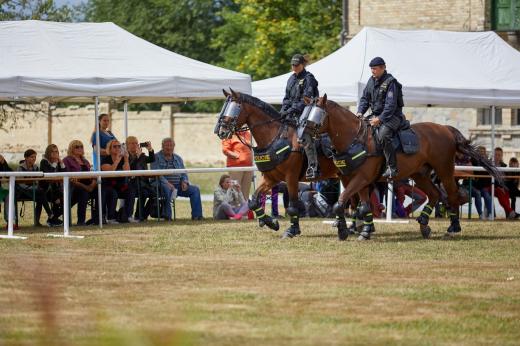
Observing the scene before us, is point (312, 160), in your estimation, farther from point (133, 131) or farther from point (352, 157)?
point (133, 131)

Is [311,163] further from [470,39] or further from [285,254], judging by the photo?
[470,39]

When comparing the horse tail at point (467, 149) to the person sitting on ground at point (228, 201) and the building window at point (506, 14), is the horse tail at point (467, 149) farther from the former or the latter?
the building window at point (506, 14)

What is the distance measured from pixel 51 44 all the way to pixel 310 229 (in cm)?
494

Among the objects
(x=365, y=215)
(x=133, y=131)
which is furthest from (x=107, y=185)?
(x=133, y=131)

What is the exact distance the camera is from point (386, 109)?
1555cm

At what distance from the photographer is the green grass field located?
304 inches

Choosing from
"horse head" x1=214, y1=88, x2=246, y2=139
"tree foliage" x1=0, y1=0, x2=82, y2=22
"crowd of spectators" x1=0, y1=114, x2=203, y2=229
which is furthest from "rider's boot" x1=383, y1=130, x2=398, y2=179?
"tree foliage" x1=0, y1=0, x2=82, y2=22

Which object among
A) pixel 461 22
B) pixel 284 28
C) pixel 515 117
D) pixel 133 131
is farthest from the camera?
pixel 133 131

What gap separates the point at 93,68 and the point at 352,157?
466cm

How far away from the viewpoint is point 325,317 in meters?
8.72

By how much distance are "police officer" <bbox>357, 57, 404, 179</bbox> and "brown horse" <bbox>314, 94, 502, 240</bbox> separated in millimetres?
156

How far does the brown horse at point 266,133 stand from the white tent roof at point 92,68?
223 centimetres

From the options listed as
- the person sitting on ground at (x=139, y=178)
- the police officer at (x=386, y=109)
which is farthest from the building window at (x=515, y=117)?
the police officer at (x=386, y=109)

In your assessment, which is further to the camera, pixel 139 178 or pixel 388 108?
pixel 139 178
